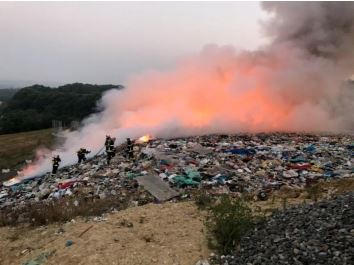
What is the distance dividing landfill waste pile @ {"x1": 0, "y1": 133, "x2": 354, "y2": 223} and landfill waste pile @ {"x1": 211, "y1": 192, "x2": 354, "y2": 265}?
146 inches

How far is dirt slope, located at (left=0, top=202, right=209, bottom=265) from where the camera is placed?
7.52 meters

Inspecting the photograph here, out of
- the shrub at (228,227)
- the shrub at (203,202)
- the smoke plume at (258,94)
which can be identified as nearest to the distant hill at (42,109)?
the smoke plume at (258,94)

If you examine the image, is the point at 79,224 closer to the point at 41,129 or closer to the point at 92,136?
the point at 92,136

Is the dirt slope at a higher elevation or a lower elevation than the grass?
higher

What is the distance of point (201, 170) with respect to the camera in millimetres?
14211

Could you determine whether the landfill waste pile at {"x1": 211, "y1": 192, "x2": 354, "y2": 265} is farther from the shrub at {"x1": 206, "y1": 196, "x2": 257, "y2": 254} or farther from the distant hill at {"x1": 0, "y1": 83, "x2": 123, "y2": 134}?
the distant hill at {"x1": 0, "y1": 83, "x2": 123, "y2": 134}

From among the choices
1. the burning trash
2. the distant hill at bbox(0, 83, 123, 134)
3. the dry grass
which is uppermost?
the burning trash

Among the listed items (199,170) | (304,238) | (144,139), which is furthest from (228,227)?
(144,139)

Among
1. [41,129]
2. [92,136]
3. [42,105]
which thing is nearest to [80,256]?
[92,136]

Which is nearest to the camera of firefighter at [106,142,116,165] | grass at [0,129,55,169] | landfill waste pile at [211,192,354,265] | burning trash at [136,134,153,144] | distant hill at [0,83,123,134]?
landfill waste pile at [211,192,354,265]

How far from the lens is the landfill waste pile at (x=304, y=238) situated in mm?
6220

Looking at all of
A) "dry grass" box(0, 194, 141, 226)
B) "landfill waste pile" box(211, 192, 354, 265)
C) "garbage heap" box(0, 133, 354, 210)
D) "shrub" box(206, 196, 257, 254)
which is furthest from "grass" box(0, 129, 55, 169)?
"landfill waste pile" box(211, 192, 354, 265)

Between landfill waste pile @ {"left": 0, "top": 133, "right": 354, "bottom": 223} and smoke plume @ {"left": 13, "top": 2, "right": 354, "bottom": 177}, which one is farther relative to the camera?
smoke plume @ {"left": 13, "top": 2, "right": 354, "bottom": 177}

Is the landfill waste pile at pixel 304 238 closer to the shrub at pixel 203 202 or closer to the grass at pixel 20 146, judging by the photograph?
the shrub at pixel 203 202
